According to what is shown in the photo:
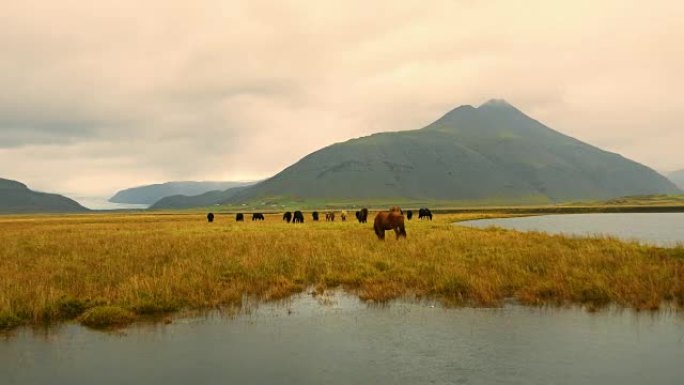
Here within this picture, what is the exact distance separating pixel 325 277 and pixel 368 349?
7.88m

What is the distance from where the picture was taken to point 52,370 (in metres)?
9.93

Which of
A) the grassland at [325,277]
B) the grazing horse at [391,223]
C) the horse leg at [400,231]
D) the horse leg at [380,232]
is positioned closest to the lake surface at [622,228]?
the horse leg at [400,231]

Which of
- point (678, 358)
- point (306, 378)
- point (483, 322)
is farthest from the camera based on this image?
point (483, 322)

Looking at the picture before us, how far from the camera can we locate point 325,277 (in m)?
18.7

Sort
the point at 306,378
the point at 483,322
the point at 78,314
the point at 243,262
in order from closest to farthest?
the point at 306,378, the point at 483,322, the point at 78,314, the point at 243,262

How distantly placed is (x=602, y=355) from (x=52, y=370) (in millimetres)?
11277

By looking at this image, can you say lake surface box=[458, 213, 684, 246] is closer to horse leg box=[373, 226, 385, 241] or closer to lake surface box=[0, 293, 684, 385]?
horse leg box=[373, 226, 385, 241]

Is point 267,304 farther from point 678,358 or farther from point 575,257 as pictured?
point 575,257

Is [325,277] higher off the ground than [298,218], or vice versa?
[298,218]

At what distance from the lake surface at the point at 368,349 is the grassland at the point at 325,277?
4.48ft

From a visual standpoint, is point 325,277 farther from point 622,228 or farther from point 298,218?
point 622,228

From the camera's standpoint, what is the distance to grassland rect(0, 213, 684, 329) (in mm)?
14672

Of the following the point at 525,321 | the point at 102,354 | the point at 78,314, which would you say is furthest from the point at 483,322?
the point at 78,314

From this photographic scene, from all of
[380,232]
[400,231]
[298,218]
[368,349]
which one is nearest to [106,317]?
[368,349]
